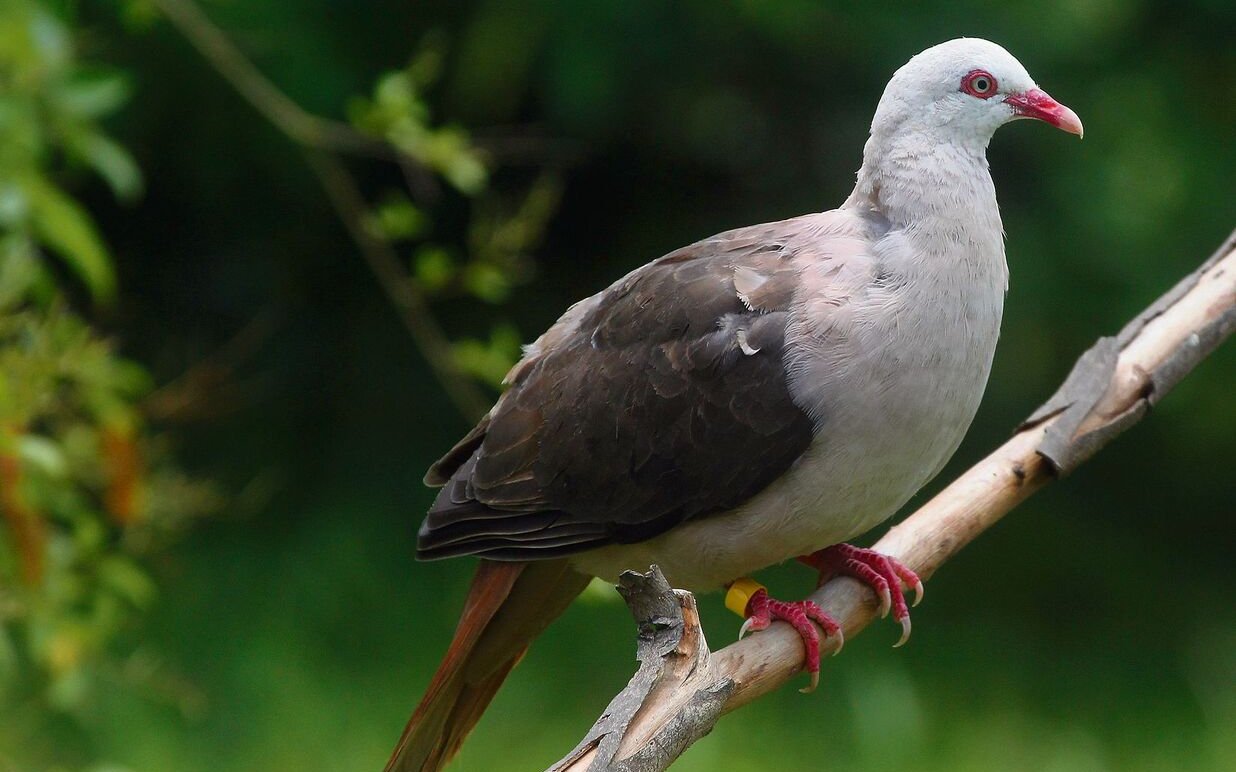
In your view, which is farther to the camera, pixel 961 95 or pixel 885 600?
pixel 885 600

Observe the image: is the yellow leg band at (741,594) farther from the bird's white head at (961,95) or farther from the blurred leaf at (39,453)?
the blurred leaf at (39,453)

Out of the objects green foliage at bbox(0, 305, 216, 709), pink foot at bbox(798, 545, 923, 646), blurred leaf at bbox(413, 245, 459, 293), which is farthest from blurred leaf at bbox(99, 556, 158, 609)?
pink foot at bbox(798, 545, 923, 646)

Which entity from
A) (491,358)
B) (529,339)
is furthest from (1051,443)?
(529,339)

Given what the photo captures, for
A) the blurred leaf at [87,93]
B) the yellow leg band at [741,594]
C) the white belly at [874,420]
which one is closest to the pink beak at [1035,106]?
the white belly at [874,420]

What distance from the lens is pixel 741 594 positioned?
2.55 m

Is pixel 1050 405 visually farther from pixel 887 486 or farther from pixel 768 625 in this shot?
pixel 768 625

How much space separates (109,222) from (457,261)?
1.15 m

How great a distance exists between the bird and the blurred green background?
3.42ft

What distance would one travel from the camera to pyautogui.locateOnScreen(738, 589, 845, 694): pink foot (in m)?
2.35

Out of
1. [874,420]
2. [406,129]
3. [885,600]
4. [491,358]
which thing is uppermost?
[406,129]

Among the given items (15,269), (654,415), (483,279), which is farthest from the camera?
(483,279)

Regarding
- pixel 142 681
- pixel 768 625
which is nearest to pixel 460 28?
pixel 142 681

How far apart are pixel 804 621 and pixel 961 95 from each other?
0.87 m

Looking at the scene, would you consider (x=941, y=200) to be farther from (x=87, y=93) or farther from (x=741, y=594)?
(x=87, y=93)
